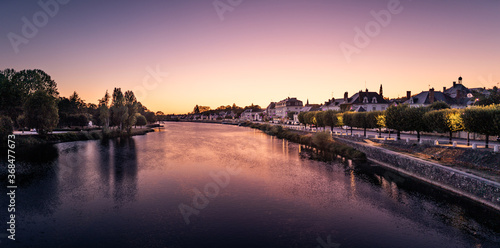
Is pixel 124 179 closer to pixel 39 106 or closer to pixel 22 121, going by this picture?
pixel 39 106

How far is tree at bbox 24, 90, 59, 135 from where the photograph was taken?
2101 inches

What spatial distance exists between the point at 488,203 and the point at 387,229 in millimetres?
9733

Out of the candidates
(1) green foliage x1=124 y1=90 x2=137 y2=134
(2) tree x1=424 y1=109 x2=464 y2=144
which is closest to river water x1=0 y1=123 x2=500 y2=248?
(2) tree x1=424 y1=109 x2=464 y2=144

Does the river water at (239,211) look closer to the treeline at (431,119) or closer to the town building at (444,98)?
the treeline at (431,119)

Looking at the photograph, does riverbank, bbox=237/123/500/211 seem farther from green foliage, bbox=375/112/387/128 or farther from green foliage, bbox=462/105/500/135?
green foliage, bbox=375/112/387/128

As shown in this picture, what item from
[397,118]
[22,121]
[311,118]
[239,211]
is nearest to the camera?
[239,211]

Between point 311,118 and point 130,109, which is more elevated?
point 130,109

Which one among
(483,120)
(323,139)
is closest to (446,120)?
(483,120)

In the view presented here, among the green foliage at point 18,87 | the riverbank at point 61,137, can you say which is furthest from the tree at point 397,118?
the green foliage at point 18,87

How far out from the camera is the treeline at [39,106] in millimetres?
53656

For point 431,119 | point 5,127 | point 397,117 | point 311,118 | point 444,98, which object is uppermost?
point 444,98

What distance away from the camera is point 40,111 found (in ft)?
176

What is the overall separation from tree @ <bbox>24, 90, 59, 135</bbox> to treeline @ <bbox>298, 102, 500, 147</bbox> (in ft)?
215

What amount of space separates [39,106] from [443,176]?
234 feet
